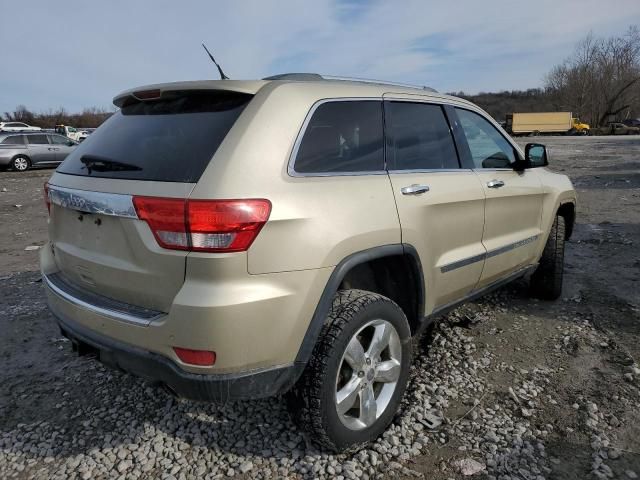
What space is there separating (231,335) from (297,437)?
0.98 meters

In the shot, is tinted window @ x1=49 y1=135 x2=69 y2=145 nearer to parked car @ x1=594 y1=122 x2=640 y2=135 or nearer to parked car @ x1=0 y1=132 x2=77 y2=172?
parked car @ x1=0 y1=132 x2=77 y2=172

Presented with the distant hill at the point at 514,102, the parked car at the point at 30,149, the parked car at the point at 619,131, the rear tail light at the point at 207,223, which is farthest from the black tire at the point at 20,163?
the distant hill at the point at 514,102

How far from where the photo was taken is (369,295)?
7.81 ft

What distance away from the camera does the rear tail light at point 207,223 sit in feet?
6.10

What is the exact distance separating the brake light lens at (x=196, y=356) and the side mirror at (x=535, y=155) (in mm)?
2936

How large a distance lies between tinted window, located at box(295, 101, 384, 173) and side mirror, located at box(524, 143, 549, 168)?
1.68 meters

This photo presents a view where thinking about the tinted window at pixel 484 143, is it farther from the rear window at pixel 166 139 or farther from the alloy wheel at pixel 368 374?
the rear window at pixel 166 139

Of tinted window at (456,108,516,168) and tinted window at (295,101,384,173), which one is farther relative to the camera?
tinted window at (456,108,516,168)

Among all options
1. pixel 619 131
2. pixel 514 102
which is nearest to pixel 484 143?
pixel 619 131

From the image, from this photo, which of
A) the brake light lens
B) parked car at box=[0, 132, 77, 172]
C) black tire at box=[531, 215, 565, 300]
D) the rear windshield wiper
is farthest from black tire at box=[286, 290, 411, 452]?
parked car at box=[0, 132, 77, 172]

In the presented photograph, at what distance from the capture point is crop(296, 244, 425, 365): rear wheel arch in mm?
2148

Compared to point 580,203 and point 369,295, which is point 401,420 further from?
point 580,203

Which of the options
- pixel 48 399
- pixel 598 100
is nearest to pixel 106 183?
pixel 48 399

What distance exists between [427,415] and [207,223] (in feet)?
5.62
